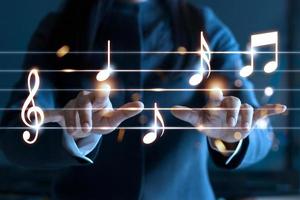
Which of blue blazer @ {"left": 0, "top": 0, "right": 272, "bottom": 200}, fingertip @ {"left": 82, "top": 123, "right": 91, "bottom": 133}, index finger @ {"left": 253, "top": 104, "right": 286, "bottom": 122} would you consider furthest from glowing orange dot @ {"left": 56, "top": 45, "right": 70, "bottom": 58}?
index finger @ {"left": 253, "top": 104, "right": 286, "bottom": 122}

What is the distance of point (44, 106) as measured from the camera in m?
1.09

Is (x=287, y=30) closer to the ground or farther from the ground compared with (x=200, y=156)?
farther from the ground

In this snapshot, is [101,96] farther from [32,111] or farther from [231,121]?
[231,121]

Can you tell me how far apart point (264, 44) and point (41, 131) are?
46 centimetres

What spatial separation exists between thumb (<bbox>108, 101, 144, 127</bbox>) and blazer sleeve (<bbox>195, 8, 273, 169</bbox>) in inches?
6.1

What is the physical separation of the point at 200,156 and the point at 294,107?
21 cm

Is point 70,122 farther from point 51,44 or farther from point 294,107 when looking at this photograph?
point 294,107

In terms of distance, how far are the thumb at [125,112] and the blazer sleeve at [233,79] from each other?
155 millimetres

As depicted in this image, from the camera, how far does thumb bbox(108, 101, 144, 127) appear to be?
1079 mm

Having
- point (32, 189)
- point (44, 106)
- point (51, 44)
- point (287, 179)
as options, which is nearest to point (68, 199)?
point (32, 189)

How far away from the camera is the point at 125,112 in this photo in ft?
3.55

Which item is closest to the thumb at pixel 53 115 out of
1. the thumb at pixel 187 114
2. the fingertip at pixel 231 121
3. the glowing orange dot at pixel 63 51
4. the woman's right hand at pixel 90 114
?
the woman's right hand at pixel 90 114

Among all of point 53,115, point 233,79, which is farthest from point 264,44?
point 53,115

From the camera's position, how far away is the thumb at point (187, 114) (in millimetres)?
1086
